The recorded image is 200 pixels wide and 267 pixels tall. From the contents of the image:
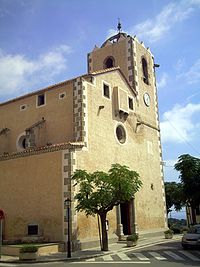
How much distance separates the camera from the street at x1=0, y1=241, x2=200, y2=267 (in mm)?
14180

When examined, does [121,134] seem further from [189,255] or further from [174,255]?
[189,255]

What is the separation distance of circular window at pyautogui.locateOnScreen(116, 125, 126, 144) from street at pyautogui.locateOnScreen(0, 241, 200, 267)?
908 cm

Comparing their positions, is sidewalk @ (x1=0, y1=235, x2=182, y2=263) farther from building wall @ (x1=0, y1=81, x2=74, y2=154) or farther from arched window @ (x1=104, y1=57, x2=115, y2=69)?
arched window @ (x1=104, y1=57, x2=115, y2=69)

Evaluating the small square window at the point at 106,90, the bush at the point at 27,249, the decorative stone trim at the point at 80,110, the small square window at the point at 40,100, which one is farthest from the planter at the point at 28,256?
the small square window at the point at 106,90

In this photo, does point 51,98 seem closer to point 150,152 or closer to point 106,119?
point 106,119

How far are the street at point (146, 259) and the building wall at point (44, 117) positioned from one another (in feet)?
27.2

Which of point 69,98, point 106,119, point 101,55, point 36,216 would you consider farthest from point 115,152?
point 101,55

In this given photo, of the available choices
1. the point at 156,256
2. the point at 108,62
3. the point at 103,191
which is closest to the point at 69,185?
the point at 103,191

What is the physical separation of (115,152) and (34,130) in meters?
5.86

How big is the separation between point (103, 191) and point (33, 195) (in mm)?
5036

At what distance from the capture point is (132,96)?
2794cm

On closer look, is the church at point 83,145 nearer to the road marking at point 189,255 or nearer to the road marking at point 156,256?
the road marking at point 156,256

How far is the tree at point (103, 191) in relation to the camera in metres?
17.9

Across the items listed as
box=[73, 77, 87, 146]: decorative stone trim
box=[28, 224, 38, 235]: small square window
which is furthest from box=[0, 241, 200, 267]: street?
box=[73, 77, 87, 146]: decorative stone trim
